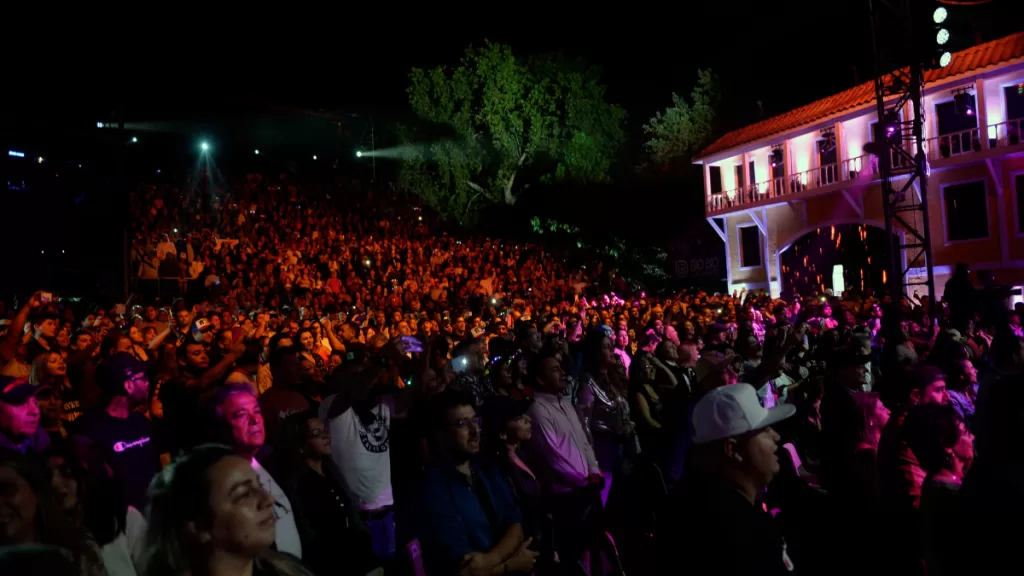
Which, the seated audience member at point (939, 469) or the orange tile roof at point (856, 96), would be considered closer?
the seated audience member at point (939, 469)

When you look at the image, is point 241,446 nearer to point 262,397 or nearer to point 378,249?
point 262,397

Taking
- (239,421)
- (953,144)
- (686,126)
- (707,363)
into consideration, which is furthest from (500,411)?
(686,126)

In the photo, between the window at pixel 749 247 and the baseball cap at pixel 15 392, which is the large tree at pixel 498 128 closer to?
the window at pixel 749 247

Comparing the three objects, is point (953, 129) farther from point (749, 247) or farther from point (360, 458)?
point (360, 458)

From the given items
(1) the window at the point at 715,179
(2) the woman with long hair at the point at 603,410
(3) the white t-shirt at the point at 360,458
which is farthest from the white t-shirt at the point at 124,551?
(1) the window at the point at 715,179

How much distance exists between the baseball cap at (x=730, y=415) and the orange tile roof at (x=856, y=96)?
66.7 feet

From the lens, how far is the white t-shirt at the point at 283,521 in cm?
351

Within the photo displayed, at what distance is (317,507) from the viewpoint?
4.07m

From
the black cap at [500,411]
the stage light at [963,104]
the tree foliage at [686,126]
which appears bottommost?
the black cap at [500,411]

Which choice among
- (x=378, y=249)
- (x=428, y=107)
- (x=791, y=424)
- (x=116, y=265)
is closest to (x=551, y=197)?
(x=428, y=107)

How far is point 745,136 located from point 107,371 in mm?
27670

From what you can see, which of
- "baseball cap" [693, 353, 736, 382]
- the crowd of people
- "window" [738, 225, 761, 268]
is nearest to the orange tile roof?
"window" [738, 225, 761, 268]

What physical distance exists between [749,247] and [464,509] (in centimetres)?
2900

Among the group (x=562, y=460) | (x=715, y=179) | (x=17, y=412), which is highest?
(x=715, y=179)
